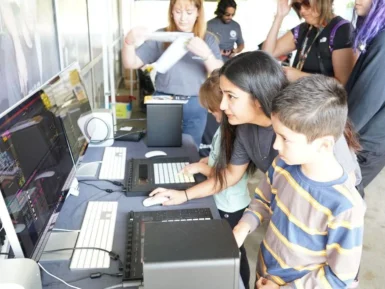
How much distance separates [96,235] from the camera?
3.27 feet

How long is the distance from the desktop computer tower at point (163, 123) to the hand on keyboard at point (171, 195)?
533 millimetres

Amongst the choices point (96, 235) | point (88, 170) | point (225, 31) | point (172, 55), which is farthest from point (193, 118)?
point (225, 31)

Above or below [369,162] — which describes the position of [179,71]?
above

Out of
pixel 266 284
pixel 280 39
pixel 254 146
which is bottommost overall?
pixel 266 284

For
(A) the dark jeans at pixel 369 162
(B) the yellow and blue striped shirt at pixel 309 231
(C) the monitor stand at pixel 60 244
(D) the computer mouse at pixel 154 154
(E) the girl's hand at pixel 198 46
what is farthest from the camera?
(E) the girl's hand at pixel 198 46

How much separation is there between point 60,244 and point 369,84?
1234 millimetres

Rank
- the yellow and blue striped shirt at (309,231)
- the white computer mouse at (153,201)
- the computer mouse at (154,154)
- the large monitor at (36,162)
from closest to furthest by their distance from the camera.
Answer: the large monitor at (36,162) → the yellow and blue striped shirt at (309,231) → the white computer mouse at (153,201) → the computer mouse at (154,154)

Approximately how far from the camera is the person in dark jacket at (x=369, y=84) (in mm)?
1334

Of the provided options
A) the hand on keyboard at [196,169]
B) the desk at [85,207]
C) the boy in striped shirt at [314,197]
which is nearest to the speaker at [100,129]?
the desk at [85,207]

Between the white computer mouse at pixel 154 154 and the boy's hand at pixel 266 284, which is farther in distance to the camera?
the white computer mouse at pixel 154 154

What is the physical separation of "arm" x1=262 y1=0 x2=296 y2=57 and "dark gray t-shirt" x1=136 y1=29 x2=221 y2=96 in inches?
19.8

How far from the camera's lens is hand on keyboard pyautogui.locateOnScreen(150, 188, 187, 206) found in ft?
3.81

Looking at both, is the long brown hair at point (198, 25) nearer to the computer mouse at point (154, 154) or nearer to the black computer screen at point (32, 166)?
the computer mouse at point (154, 154)

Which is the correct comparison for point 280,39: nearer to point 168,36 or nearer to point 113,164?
point 168,36
